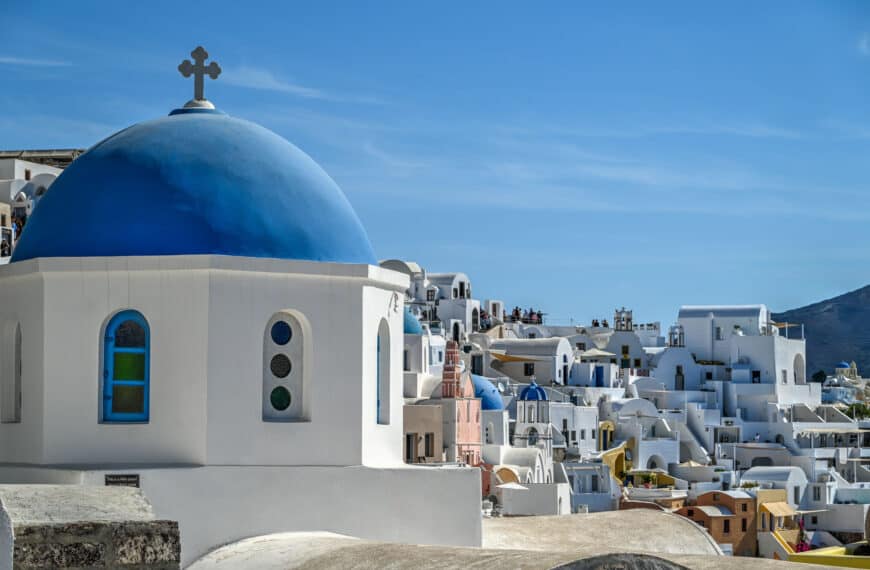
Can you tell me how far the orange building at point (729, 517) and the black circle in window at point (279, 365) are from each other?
4175 cm

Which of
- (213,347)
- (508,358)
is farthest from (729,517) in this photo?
(213,347)

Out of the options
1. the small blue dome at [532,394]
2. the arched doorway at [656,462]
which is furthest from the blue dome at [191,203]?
the arched doorway at [656,462]

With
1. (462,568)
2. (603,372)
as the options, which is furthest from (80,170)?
(603,372)

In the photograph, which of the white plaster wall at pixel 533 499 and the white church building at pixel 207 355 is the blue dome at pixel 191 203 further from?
the white plaster wall at pixel 533 499

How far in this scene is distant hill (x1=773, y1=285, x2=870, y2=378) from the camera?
172 m

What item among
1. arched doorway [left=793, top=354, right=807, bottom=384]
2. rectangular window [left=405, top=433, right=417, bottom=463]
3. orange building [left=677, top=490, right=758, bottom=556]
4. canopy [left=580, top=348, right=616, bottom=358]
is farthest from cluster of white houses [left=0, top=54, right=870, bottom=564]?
arched doorway [left=793, top=354, right=807, bottom=384]

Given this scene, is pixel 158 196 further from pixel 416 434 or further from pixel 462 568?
pixel 416 434

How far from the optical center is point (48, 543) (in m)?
6.48

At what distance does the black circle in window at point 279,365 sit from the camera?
39.4ft

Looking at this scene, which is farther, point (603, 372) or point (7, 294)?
point (603, 372)

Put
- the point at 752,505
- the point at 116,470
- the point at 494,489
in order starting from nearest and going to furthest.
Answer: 1. the point at 116,470
2. the point at 494,489
3. the point at 752,505

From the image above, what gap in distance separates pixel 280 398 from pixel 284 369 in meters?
0.23

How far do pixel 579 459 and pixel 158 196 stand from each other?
49398 mm

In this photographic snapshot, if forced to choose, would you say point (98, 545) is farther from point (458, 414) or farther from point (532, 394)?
point (532, 394)
